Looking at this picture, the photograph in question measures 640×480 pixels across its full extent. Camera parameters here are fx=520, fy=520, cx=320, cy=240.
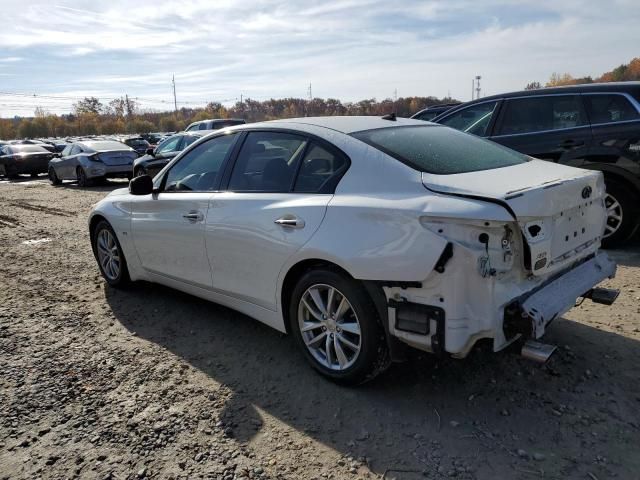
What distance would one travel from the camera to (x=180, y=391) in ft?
10.9

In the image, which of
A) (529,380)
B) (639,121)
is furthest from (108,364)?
(639,121)

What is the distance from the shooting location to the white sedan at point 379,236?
2625 millimetres

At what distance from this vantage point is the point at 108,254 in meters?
5.37

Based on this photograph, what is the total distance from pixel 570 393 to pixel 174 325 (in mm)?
3029

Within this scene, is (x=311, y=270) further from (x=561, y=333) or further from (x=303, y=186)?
(x=561, y=333)

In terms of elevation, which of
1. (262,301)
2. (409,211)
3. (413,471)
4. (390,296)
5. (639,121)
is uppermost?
(639,121)

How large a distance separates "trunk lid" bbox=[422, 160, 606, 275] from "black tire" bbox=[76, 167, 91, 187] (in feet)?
49.4

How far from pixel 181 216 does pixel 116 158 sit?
12977mm

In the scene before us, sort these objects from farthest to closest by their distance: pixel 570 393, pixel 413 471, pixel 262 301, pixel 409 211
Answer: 1. pixel 262 301
2. pixel 570 393
3. pixel 409 211
4. pixel 413 471

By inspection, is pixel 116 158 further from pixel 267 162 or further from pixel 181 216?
pixel 267 162

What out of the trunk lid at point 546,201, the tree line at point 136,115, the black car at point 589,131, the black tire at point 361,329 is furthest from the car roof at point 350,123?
the tree line at point 136,115

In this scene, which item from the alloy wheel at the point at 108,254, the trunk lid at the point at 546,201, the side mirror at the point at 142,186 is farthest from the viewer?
the alloy wheel at the point at 108,254

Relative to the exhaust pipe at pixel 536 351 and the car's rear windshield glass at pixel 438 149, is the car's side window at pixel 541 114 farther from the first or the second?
the exhaust pipe at pixel 536 351

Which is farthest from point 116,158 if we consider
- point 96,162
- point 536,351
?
point 536,351
